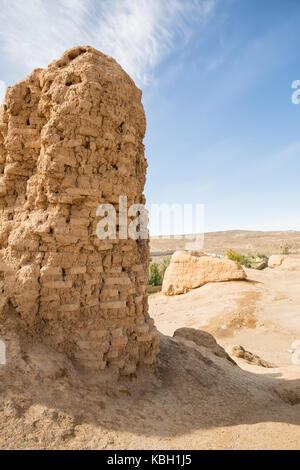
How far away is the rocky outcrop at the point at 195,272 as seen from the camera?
1681 cm

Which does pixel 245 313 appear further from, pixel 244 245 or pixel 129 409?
pixel 244 245

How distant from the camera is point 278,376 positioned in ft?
20.3

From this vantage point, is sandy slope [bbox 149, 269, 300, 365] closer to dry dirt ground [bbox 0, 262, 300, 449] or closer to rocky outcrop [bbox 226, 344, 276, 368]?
rocky outcrop [bbox 226, 344, 276, 368]

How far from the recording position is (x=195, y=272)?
17.3 metres

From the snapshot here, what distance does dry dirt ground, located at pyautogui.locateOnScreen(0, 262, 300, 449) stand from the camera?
2.72m

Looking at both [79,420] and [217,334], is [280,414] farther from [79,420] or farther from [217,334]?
[217,334]

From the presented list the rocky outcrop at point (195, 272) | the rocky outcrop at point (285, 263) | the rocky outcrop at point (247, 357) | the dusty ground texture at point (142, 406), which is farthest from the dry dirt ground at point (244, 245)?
the dusty ground texture at point (142, 406)

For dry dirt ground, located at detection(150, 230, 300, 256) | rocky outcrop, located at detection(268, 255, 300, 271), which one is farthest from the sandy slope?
dry dirt ground, located at detection(150, 230, 300, 256)

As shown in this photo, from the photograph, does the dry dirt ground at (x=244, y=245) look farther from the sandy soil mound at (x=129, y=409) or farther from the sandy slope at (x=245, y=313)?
the sandy soil mound at (x=129, y=409)

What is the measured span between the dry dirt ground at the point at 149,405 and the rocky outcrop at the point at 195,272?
1073cm

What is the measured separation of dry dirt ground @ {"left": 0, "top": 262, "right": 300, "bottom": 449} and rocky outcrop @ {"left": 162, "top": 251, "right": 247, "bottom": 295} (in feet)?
35.2

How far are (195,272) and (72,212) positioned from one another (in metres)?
14.2

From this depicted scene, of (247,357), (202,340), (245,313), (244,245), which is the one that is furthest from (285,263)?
(244,245)
